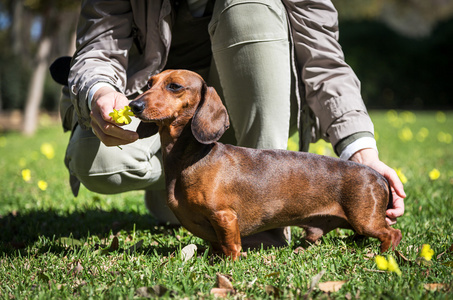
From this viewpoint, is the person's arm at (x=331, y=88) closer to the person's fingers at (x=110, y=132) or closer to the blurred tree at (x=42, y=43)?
the person's fingers at (x=110, y=132)

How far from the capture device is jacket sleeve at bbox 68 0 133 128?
2.77 m

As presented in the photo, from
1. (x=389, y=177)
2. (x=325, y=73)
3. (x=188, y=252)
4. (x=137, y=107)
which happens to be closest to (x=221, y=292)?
(x=188, y=252)

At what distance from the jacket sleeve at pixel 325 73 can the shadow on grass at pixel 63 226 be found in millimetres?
1297

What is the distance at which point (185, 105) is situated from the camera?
7.07 feet

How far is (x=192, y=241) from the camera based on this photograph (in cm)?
291

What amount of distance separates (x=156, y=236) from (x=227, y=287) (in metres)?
1.21

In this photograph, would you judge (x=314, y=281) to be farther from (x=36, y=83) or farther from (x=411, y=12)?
(x=411, y=12)

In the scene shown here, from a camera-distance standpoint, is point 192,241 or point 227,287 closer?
point 227,287

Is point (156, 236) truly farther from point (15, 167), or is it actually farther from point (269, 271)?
point (15, 167)

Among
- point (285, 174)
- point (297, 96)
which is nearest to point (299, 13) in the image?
point (297, 96)

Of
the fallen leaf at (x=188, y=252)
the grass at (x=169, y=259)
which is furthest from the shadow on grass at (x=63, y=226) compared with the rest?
the fallen leaf at (x=188, y=252)

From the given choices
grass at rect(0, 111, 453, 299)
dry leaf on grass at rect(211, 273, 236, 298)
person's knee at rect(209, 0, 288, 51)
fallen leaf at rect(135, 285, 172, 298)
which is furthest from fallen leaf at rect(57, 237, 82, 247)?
person's knee at rect(209, 0, 288, 51)

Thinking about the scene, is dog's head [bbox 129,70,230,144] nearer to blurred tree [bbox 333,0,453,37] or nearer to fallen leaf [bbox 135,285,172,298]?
fallen leaf [bbox 135,285,172,298]

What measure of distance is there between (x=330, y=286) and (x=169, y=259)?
2.88 ft
